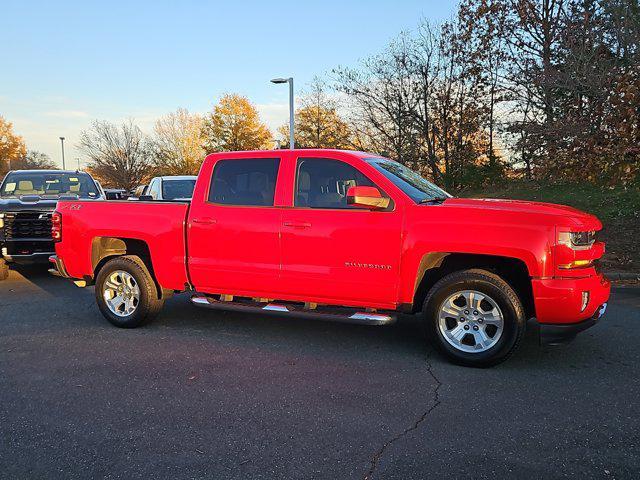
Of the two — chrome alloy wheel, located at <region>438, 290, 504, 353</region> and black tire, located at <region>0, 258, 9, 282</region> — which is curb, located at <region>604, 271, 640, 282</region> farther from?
black tire, located at <region>0, 258, 9, 282</region>

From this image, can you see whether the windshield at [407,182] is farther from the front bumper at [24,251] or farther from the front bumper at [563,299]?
the front bumper at [24,251]

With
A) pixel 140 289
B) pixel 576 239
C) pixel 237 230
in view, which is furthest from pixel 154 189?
pixel 576 239

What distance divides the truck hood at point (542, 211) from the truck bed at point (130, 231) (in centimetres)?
291

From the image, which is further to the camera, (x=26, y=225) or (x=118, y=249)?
(x=26, y=225)

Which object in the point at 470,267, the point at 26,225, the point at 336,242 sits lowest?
the point at 470,267

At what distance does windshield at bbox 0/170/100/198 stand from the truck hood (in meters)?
8.76

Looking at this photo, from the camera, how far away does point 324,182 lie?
17.2 feet

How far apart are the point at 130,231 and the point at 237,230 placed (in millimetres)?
1401

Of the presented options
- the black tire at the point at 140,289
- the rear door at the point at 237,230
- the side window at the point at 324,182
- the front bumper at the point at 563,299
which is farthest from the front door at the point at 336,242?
the black tire at the point at 140,289

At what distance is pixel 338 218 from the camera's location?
4.94 metres

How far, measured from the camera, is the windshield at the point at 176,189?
12400 millimetres

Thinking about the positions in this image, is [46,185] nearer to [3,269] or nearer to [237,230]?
[3,269]

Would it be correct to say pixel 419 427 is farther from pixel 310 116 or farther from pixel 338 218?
pixel 310 116

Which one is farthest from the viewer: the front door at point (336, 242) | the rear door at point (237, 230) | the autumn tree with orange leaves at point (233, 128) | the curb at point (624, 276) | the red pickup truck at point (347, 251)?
the autumn tree with orange leaves at point (233, 128)
